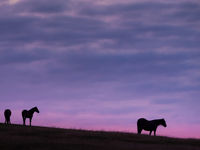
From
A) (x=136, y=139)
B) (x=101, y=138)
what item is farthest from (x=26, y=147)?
(x=136, y=139)

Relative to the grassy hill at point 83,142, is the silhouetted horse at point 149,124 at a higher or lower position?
higher

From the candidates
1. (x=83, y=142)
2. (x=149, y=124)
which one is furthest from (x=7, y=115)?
(x=83, y=142)

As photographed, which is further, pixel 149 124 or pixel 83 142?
pixel 149 124

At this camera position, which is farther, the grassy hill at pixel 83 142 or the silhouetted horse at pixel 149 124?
the silhouetted horse at pixel 149 124

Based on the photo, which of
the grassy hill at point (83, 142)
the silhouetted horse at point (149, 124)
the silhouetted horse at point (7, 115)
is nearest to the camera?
the grassy hill at point (83, 142)

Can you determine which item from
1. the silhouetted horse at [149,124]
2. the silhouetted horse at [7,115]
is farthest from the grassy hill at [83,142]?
the silhouetted horse at [7,115]

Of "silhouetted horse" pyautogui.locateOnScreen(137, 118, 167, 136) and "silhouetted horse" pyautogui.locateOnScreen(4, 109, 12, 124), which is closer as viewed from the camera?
"silhouetted horse" pyautogui.locateOnScreen(137, 118, 167, 136)

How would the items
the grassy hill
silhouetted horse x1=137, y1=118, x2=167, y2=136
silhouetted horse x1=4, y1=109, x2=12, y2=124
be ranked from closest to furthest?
the grassy hill
silhouetted horse x1=137, y1=118, x2=167, y2=136
silhouetted horse x1=4, y1=109, x2=12, y2=124

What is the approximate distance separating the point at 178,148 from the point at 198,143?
5419 mm

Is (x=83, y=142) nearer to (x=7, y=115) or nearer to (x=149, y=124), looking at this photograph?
(x=149, y=124)

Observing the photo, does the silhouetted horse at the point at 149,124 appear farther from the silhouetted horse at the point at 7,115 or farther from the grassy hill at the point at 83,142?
the silhouetted horse at the point at 7,115

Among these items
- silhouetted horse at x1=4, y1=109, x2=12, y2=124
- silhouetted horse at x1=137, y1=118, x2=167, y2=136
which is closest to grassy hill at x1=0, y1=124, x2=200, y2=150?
silhouetted horse at x1=137, y1=118, x2=167, y2=136

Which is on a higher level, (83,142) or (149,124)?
(149,124)

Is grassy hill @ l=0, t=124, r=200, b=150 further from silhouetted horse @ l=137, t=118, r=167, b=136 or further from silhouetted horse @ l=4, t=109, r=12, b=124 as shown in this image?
silhouetted horse @ l=4, t=109, r=12, b=124
